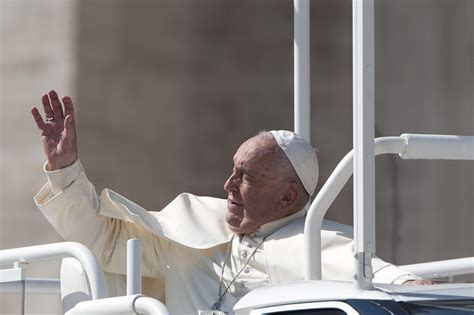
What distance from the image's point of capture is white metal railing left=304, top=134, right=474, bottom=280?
2.80 metres

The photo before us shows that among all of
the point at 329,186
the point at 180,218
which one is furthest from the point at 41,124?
the point at 329,186

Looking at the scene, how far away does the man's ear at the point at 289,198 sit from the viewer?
3691mm

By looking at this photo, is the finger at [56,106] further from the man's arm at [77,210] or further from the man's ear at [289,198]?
the man's ear at [289,198]

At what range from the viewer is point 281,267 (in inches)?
140

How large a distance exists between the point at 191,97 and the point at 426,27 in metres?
1.20

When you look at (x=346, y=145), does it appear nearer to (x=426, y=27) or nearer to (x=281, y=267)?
(x=426, y=27)

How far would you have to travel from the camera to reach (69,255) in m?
3.35

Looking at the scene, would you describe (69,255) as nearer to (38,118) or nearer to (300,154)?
(38,118)

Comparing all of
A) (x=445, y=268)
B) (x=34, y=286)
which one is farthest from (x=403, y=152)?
(x=34, y=286)

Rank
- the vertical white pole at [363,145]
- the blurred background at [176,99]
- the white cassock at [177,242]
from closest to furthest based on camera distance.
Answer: the vertical white pole at [363,145]
the white cassock at [177,242]
the blurred background at [176,99]

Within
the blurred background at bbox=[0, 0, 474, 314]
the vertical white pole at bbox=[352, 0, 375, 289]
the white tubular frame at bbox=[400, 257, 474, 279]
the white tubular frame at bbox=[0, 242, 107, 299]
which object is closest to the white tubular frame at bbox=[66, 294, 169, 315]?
the white tubular frame at bbox=[0, 242, 107, 299]

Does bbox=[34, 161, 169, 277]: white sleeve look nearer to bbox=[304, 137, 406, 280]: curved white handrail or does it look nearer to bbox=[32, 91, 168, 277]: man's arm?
bbox=[32, 91, 168, 277]: man's arm

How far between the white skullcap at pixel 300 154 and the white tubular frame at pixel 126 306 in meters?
0.85

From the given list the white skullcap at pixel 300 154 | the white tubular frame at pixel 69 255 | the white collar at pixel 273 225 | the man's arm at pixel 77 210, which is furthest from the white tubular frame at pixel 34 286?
the white skullcap at pixel 300 154
